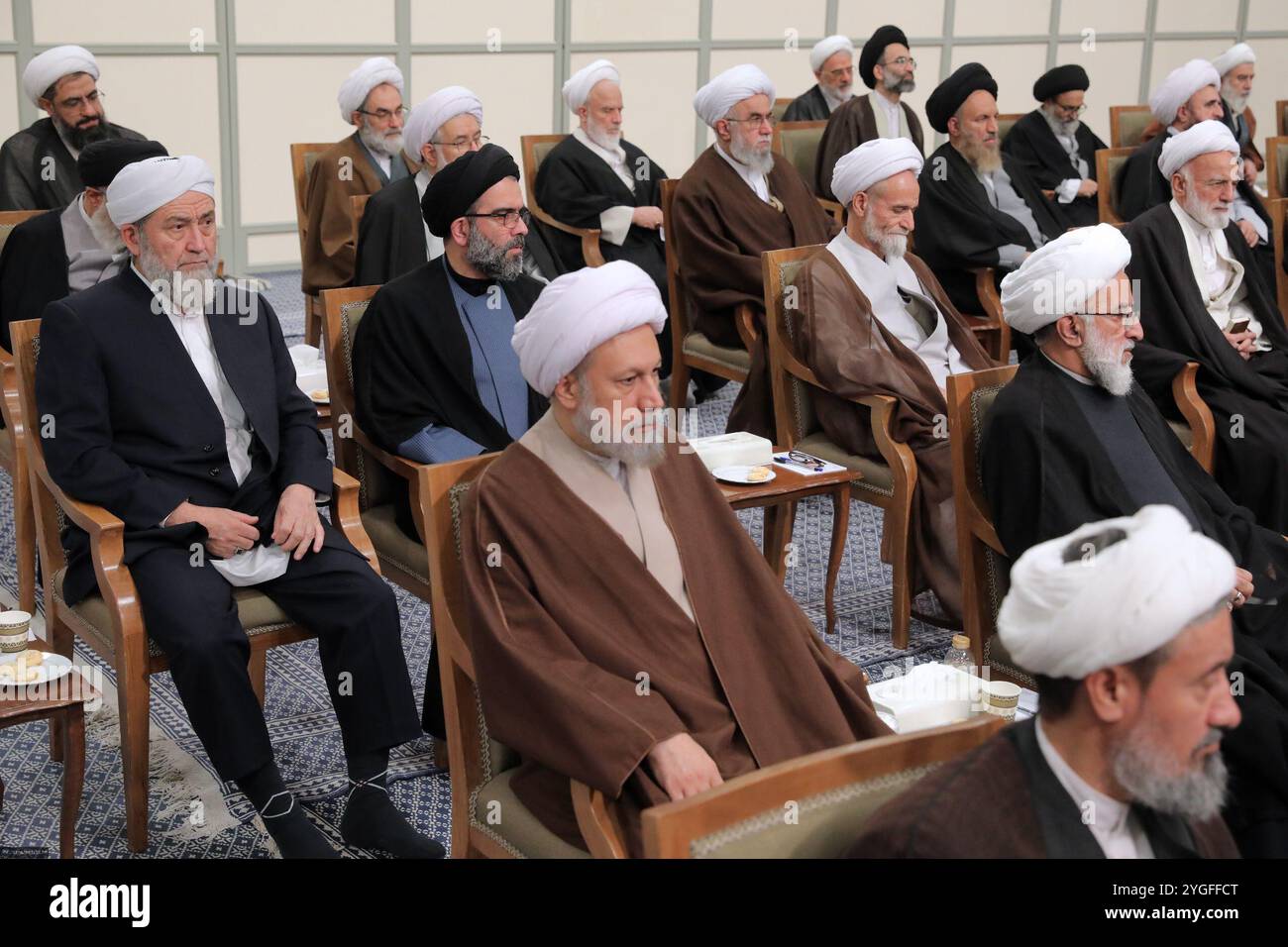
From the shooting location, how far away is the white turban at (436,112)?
579 cm

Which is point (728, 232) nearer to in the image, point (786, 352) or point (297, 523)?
point (786, 352)

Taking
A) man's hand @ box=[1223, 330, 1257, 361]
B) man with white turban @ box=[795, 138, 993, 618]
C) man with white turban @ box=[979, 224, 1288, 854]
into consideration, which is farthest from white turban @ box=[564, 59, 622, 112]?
man with white turban @ box=[979, 224, 1288, 854]

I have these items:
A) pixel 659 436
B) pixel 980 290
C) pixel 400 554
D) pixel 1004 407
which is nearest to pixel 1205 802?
pixel 659 436

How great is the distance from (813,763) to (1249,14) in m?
13.6

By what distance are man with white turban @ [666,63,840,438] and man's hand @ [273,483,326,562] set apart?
260 cm

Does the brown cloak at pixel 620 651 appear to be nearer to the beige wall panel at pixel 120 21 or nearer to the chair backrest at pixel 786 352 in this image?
the chair backrest at pixel 786 352

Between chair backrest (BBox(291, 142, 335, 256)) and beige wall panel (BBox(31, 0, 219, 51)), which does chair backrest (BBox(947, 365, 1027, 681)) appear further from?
beige wall panel (BBox(31, 0, 219, 51))

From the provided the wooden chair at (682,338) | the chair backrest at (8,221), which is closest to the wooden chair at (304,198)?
the wooden chair at (682,338)

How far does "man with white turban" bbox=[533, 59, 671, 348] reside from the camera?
23.3ft

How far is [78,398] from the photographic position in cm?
341

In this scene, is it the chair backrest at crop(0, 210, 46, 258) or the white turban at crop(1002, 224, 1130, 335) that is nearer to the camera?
the white turban at crop(1002, 224, 1130, 335)

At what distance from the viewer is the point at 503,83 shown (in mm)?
9984

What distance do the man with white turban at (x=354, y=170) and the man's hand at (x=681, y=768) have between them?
4872mm

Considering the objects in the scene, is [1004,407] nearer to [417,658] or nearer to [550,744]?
[550,744]
